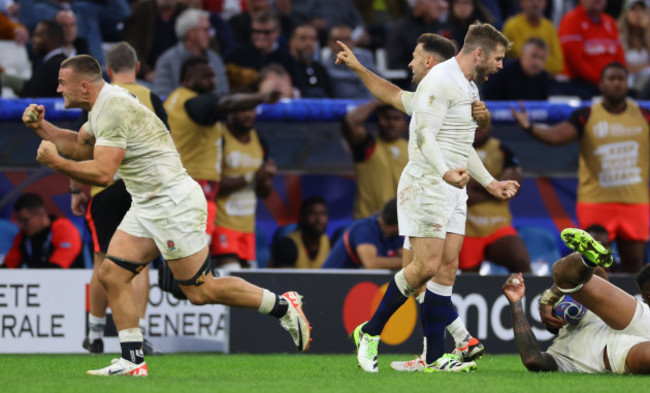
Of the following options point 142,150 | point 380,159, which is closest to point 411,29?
point 380,159

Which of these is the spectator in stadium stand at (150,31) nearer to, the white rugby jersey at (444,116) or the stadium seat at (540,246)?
the stadium seat at (540,246)

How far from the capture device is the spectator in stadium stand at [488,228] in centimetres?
1143

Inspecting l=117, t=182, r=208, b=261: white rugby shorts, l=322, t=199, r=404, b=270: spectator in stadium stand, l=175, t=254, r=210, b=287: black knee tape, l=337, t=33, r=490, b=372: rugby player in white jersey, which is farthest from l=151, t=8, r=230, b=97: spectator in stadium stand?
l=175, t=254, r=210, b=287: black knee tape

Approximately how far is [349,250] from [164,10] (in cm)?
400

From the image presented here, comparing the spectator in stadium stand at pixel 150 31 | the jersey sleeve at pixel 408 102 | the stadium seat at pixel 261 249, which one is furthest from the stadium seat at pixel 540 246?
the jersey sleeve at pixel 408 102

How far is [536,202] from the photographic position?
12664 millimetres

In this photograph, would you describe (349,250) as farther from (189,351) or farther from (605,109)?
(605,109)

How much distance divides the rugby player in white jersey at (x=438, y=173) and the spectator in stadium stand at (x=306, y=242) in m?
3.86

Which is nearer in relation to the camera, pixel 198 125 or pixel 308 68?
pixel 198 125

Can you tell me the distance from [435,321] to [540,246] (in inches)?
196

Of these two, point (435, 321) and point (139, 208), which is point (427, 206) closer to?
point (435, 321)

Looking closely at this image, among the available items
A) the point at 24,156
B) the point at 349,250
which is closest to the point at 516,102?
the point at 349,250

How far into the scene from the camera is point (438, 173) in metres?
7.33

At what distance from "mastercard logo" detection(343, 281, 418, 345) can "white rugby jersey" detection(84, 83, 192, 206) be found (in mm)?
2969
